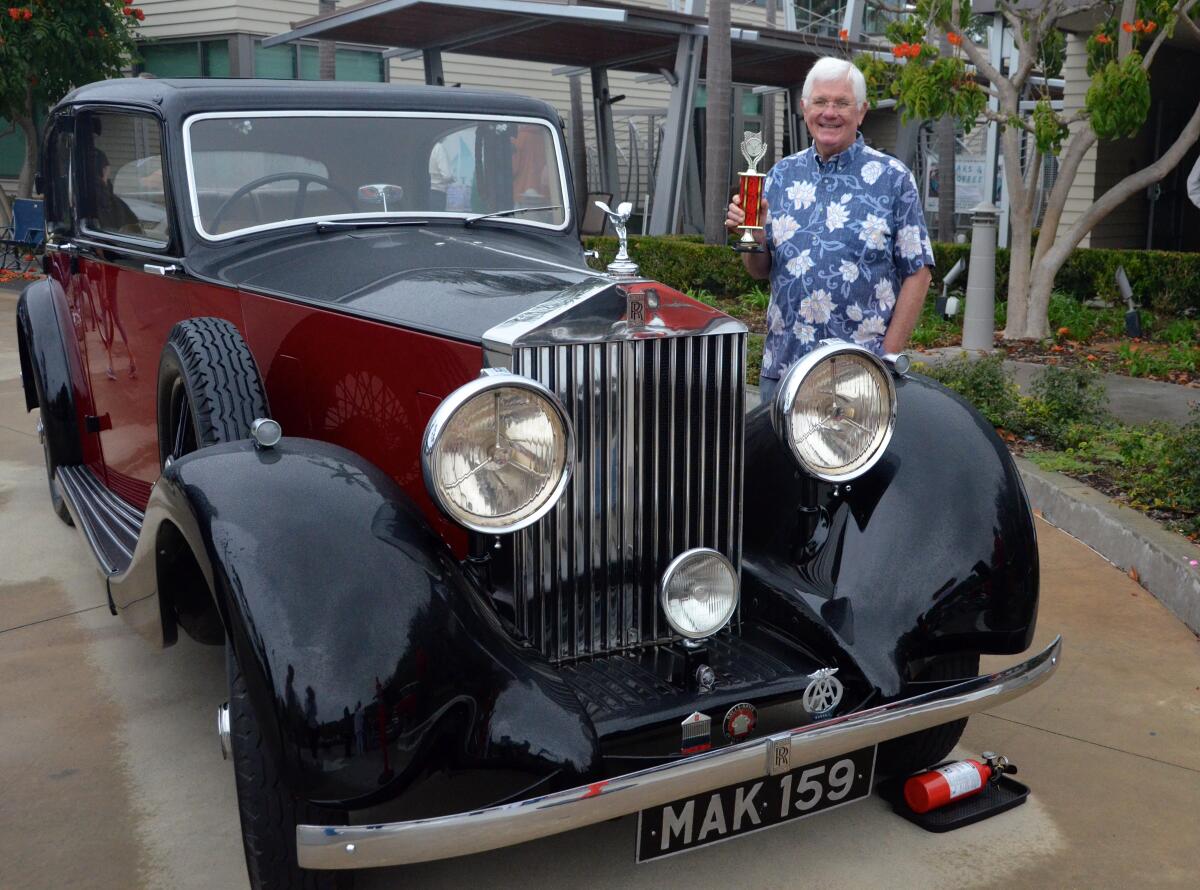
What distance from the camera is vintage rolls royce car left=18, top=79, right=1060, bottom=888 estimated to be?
2.03 metres

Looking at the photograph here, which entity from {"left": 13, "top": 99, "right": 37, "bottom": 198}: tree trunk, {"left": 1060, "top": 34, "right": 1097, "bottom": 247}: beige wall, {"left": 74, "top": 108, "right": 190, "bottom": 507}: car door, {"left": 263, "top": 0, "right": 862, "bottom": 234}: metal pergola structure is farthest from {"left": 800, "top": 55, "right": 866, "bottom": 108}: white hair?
{"left": 13, "top": 99, "right": 37, "bottom": 198}: tree trunk

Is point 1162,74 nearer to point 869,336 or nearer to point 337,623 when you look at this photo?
point 869,336

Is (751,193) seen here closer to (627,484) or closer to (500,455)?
(627,484)

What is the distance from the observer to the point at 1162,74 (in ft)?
41.5

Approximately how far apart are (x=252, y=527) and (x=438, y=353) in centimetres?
62

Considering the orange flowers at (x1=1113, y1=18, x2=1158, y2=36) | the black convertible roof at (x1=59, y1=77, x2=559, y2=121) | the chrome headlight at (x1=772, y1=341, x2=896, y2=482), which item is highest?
the orange flowers at (x1=1113, y1=18, x2=1158, y2=36)

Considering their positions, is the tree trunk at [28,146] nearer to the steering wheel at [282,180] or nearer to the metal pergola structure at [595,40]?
the metal pergola structure at [595,40]

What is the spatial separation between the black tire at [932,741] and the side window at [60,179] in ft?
11.8

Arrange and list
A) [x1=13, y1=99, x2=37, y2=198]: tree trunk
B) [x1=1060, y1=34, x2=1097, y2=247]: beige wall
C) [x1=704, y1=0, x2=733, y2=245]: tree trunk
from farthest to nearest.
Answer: [x1=13, y1=99, x2=37, y2=198]: tree trunk
[x1=1060, y1=34, x2=1097, y2=247]: beige wall
[x1=704, y1=0, x2=733, y2=245]: tree trunk

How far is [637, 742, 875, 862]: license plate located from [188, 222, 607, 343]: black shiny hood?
41.6 inches

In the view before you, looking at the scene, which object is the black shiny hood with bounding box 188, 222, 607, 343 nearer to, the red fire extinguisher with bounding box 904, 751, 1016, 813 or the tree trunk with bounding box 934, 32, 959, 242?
the red fire extinguisher with bounding box 904, 751, 1016, 813

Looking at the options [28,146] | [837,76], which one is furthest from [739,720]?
[28,146]

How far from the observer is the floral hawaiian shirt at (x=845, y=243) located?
11.0 ft

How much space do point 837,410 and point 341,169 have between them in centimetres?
182
